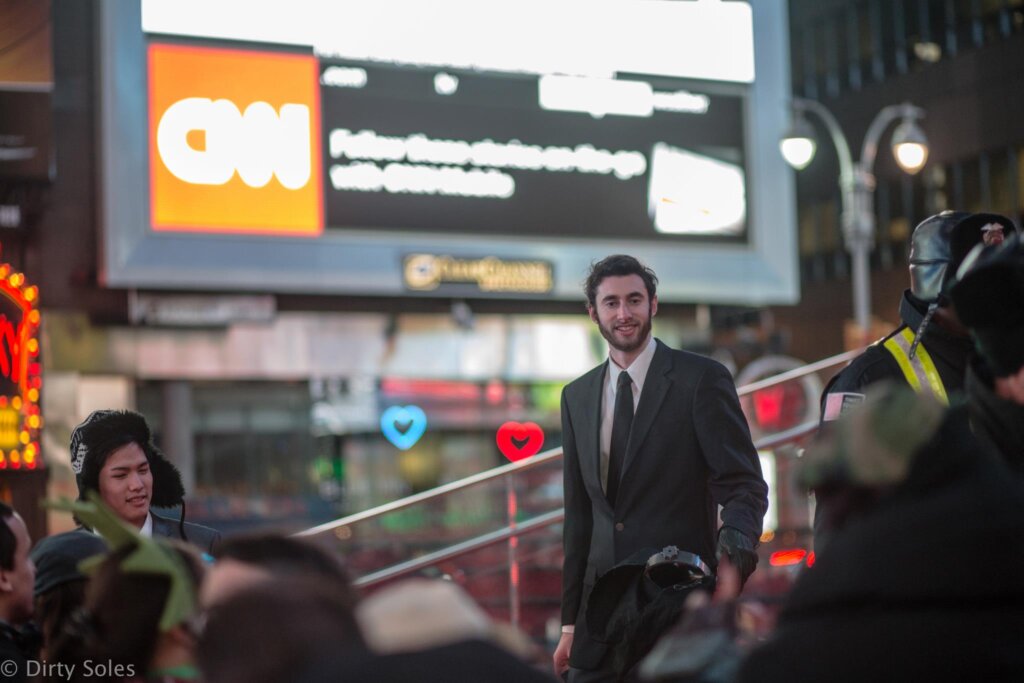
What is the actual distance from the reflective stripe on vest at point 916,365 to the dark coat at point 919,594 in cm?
207

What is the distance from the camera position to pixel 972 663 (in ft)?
5.85

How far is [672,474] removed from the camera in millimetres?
4703

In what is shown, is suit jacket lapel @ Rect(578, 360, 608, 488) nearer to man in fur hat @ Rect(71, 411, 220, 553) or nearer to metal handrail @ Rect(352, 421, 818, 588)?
man in fur hat @ Rect(71, 411, 220, 553)

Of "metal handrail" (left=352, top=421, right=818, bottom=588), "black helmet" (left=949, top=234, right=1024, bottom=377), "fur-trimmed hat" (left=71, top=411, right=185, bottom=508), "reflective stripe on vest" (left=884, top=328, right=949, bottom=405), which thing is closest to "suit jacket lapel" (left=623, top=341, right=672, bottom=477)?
"reflective stripe on vest" (left=884, top=328, right=949, bottom=405)

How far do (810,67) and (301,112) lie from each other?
2726cm

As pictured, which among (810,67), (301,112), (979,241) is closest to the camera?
(979,241)

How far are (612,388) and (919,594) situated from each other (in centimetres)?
312

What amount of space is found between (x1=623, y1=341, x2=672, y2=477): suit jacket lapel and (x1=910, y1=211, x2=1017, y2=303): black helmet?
988 mm

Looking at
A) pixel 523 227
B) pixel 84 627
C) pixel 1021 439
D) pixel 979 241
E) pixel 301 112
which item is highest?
pixel 301 112

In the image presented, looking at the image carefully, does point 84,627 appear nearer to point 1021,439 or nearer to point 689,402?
point 1021,439

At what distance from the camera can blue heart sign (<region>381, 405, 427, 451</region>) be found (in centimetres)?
2186

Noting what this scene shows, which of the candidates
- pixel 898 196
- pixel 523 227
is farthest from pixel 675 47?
pixel 898 196

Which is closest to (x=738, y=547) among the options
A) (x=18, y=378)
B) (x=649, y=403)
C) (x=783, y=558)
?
(x=649, y=403)

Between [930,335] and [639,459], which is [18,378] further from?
[930,335]
